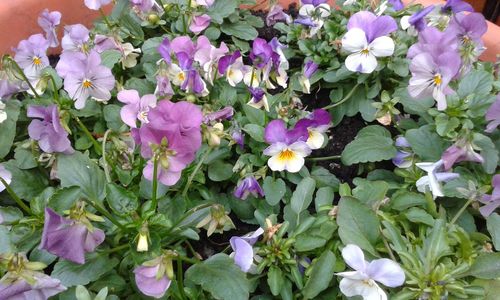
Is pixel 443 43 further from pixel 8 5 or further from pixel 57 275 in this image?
pixel 8 5

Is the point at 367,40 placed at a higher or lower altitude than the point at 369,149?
higher

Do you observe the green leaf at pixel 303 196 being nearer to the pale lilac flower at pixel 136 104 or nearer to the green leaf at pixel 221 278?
→ the green leaf at pixel 221 278

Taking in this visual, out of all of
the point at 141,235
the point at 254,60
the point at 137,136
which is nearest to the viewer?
the point at 141,235

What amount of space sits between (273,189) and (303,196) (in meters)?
0.07

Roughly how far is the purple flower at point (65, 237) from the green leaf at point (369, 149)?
19.4 inches

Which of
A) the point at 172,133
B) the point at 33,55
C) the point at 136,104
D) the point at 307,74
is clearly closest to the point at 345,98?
the point at 307,74

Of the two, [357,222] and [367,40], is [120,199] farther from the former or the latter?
[367,40]

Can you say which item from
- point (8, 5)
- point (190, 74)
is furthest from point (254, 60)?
point (8, 5)

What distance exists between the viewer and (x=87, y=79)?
103 centimetres

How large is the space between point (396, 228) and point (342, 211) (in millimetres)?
81

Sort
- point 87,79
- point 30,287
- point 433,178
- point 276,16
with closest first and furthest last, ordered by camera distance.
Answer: point 30,287 < point 433,178 < point 87,79 < point 276,16

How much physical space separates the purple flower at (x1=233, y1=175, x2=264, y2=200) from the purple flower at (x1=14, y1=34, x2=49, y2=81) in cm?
51

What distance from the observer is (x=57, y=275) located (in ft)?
2.65

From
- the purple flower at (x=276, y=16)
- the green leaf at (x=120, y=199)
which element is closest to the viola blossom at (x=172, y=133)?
the green leaf at (x=120, y=199)
